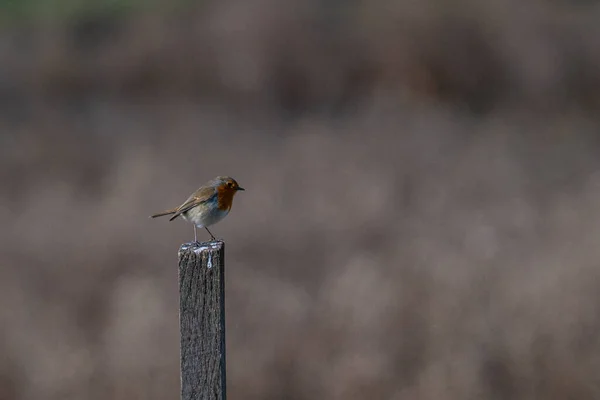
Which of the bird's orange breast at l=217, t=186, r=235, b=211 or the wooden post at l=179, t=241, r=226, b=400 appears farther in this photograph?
the bird's orange breast at l=217, t=186, r=235, b=211

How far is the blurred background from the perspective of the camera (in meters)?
7.15

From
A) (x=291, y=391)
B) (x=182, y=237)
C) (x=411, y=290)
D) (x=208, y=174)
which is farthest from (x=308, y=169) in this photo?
(x=291, y=391)

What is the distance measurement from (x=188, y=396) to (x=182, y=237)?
590 centimetres

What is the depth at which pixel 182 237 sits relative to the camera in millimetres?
8859

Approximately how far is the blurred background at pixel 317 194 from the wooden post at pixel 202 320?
406 centimetres

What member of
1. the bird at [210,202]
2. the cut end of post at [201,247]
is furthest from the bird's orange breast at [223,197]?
the cut end of post at [201,247]

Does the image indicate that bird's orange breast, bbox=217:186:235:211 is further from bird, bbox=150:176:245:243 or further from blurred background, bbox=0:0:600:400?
blurred background, bbox=0:0:600:400

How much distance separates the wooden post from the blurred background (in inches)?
160

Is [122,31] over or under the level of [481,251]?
over

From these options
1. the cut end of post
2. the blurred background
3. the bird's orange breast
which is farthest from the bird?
the blurred background

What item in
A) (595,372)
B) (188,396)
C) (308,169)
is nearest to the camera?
(188,396)

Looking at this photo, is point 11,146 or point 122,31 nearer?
point 11,146

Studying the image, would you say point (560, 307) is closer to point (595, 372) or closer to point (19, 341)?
point (595, 372)

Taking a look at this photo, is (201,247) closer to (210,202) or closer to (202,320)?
(202,320)
